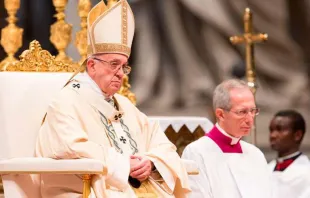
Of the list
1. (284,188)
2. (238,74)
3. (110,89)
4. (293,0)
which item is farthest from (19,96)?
(293,0)

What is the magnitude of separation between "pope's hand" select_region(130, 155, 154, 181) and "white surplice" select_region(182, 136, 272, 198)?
86 centimetres

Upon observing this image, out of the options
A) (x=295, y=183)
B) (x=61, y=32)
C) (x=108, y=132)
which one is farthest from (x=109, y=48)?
(x=295, y=183)

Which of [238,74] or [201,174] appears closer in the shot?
[201,174]

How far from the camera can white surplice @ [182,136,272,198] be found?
7621 mm

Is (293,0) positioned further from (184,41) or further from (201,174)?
(201,174)

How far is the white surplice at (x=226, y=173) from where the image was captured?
7.62 meters

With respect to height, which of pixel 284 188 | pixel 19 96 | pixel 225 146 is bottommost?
pixel 284 188

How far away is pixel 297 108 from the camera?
39.2ft

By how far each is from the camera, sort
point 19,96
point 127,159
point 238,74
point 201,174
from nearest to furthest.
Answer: point 127,159 < point 19,96 < point 201,174 < point 238,74

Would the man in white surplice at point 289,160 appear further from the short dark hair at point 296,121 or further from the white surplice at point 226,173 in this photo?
the white surplice at point 226,173

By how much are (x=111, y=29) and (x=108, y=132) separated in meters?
0.69

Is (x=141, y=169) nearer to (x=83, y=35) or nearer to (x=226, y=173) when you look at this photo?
(x=226, y=173)

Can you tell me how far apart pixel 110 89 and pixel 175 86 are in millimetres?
5110

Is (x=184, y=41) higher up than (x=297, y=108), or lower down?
higher up
